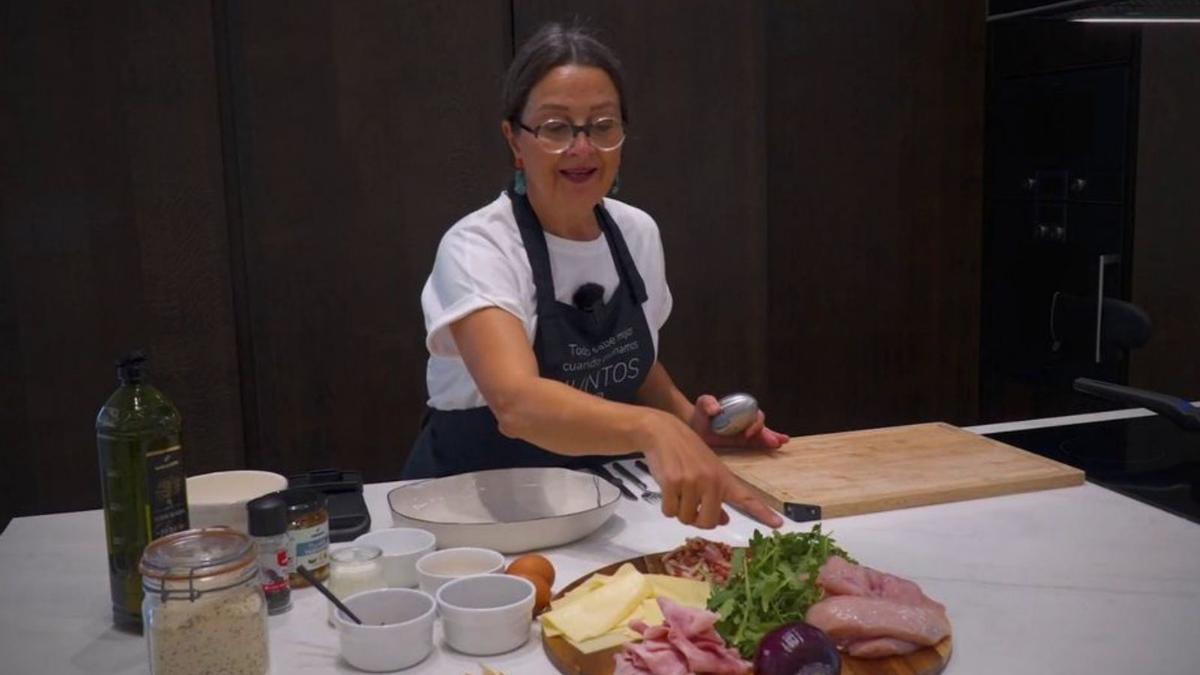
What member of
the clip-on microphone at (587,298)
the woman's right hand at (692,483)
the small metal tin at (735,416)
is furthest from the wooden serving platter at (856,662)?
the clip-on microphone at (587,298)

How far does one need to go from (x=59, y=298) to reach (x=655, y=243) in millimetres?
1658

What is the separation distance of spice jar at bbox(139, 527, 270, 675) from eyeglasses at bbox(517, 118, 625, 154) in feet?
3.12

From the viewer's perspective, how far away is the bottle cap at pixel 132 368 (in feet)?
4.10

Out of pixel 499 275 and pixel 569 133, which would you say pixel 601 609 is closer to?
pixel 499 275

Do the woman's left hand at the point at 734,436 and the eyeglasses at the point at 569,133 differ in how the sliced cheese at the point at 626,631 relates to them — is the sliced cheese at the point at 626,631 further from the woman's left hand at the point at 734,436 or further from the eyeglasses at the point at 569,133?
the eyeglasses at the point at 569,133

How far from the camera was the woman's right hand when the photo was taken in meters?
1.35

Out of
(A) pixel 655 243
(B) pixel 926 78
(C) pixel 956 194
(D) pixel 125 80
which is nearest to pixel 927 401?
(C) pixel 956 194

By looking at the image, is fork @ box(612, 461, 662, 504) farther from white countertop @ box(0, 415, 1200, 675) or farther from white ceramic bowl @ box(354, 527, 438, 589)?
white ceramic bowl @ box(354, 527, 438, 589)

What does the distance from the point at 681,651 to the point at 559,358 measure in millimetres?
854

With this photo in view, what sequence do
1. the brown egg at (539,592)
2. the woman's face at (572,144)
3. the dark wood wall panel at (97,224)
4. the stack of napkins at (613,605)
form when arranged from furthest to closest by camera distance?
the dark wood wall panel at (97,224), the woman's face at (572,144), the brown egg at (539,592), the stack of napkins at (613,605)

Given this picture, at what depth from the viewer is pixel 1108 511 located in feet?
5.46

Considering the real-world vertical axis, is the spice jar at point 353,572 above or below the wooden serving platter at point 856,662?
above

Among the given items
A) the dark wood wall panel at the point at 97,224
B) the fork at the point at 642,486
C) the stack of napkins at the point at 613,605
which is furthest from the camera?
the dark wood wall panel at the point at 97,224

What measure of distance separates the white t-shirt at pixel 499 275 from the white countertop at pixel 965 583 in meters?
0.26
